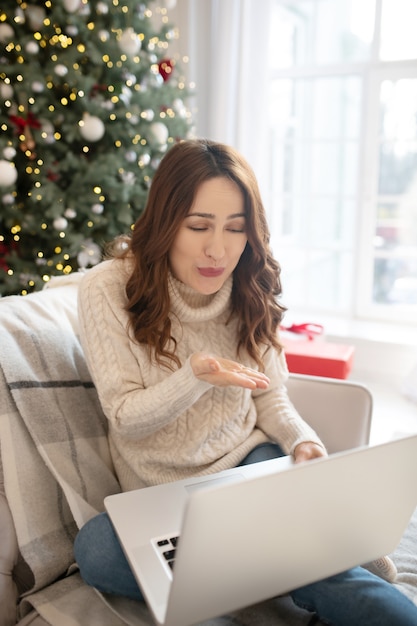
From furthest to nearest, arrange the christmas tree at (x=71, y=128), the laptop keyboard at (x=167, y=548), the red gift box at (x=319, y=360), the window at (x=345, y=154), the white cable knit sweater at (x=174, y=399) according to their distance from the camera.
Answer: the window at (x=345, y=154), the christmas tree at (x=71, y=128), the red gift box at (x=319, y=360), the white cable knit sweater at (x=174, y=399), the laptop keyboard at (x=167, y=548)

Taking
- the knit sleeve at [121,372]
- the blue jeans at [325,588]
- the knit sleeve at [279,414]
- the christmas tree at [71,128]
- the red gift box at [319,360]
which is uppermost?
the christmas tree at [71,128]

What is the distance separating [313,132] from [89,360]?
2.70 metres

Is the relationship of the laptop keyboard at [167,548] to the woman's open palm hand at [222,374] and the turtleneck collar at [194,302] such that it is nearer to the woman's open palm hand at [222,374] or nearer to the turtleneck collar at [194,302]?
the woman's open palm hand at [222,374]

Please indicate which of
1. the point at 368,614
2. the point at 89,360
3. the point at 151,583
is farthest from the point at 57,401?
the point at 368,614

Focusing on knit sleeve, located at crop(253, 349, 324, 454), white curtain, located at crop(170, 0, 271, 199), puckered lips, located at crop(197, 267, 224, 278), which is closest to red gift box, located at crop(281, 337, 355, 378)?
knit sleeve, located at crop(253, 349, 324, 454)

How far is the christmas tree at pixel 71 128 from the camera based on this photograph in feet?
8.36

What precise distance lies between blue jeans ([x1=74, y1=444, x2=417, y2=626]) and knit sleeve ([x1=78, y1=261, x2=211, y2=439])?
7.9 inches

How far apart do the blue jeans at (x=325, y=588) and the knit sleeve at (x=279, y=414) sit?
0.32 metres

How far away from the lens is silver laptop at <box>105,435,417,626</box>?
78 centimetres

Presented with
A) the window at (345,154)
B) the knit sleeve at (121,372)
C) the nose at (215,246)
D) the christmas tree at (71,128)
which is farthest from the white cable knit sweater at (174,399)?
the window at (345,154)

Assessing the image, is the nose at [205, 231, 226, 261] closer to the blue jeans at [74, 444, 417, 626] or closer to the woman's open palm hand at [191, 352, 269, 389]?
the woman's open palm hand at [191, 352, 269, 389]

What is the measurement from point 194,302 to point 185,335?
8 centimetres

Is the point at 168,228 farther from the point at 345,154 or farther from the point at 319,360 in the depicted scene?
the point at 345,154

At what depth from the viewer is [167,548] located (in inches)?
39.3
